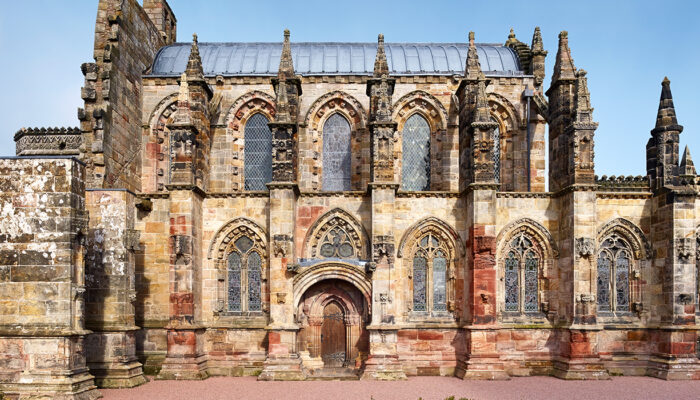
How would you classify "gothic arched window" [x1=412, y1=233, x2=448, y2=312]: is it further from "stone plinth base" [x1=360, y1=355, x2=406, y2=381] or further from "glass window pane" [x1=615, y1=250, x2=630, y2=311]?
"glass window pane" [x1=615, y1=250, x2=630, y2=311]

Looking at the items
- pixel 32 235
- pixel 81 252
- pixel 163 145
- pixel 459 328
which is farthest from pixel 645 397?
pixel 163 145

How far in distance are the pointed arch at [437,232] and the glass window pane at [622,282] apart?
5.53 metres

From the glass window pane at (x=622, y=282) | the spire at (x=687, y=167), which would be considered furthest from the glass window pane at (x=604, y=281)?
the spire at (x=687, y=167)

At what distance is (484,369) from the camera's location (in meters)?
17.6

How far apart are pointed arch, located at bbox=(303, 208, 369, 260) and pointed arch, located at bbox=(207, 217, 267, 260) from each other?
5.09 feet

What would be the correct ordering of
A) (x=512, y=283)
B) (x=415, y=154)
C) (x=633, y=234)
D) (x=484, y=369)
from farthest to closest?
1. (x=415, y=154)
2. (x=633, y=234)
3. (x=512, y=283)
4. (x=484, y=369)

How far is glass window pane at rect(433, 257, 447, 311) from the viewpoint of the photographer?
19.1 metres

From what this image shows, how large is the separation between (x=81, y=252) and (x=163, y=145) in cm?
882

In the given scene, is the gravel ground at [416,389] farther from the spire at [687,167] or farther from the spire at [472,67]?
the spire at [472,67]

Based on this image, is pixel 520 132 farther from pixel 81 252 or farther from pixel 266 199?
pixel 81 252

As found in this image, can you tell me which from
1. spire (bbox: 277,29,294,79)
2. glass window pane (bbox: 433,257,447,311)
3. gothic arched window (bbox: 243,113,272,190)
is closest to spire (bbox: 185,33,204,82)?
spire (bbox: 277,29,294,79)

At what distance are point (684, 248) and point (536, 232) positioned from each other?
15.7ft

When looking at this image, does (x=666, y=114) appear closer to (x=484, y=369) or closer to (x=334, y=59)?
(x=484, y=369)

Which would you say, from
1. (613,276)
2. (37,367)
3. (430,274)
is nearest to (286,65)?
(430,274)
